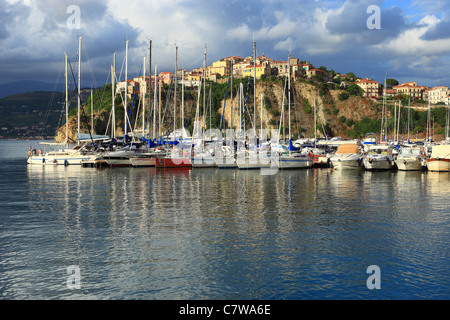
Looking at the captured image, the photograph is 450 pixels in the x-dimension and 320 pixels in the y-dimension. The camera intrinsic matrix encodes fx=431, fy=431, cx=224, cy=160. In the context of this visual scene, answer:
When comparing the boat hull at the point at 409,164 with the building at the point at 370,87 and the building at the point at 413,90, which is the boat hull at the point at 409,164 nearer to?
the building at the point at 370,87

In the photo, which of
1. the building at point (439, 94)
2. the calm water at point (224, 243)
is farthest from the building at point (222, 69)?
the calm water at point (224, 243)

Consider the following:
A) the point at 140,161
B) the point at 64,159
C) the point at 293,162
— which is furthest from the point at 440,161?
the point at 64,159

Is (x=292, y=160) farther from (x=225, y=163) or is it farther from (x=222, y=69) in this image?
(x=222, y=69)

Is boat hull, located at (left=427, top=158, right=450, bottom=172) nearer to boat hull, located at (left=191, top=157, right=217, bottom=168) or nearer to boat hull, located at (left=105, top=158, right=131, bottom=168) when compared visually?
boat hull, located at (left=191, top=157, right=217, bottom=168)

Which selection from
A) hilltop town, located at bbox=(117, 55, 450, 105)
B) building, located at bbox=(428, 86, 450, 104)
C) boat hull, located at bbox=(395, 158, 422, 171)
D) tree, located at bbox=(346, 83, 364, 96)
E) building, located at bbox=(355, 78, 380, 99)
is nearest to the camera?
boat hull, located at bbox=(395, 158, 422, 171)

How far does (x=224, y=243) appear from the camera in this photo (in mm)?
17344

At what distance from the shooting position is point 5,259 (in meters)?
15.3

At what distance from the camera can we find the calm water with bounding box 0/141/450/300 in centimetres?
1278

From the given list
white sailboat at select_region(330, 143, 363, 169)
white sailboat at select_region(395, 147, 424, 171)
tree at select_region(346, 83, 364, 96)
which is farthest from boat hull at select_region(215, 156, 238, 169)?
tree at select_region(346, 83, 364, 96)

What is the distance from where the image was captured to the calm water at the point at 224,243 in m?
12.8

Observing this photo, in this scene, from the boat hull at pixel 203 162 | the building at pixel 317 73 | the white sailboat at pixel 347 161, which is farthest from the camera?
the building at pixel 317 73

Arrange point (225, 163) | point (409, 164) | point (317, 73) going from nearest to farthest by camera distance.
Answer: point (409, 164) < point (225, 163) < point (317, 73)

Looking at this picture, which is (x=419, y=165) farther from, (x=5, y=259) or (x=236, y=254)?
(x=5, y=259)
